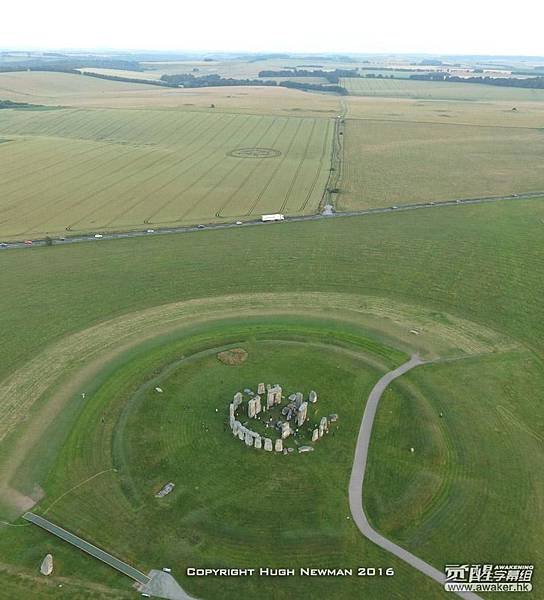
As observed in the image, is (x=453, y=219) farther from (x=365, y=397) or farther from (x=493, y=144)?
(x=493, y=144)

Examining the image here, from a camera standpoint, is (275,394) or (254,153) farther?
(254,153)

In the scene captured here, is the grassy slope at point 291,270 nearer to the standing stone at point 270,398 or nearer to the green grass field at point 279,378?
the green grass field at point 279,378

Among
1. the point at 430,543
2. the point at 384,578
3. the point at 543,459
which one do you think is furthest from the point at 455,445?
the point at 384,578

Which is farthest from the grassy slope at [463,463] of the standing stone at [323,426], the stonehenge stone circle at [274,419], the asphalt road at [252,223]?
the asphalt road at [252,223]

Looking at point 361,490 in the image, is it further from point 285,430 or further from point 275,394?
point 275,394

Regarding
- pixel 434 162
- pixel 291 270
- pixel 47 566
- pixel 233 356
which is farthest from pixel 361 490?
pixel 434 162

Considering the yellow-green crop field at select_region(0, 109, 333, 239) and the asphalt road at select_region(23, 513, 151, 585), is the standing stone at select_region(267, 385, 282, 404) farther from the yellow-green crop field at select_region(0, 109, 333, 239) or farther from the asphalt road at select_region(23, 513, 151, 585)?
the yellow-green crop field at select_region(0, 109, 333, 239)
